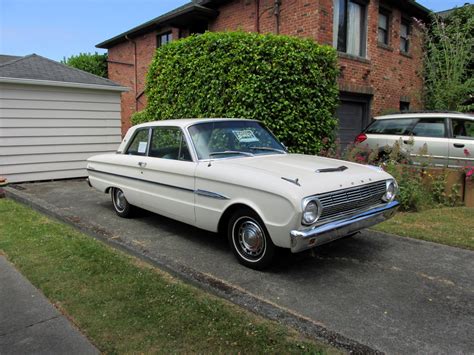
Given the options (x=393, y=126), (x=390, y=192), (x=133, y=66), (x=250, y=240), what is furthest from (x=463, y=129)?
(x=133, y=66)

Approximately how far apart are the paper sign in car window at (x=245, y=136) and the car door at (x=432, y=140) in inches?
180

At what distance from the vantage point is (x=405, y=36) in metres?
14.4

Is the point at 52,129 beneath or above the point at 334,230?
above

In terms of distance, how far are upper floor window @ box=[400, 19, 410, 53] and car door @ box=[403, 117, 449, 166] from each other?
6.09 metres

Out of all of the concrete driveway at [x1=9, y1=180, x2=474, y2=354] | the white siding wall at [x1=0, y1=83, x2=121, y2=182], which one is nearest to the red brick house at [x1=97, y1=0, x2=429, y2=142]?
the white siding wall at [x1=0, y1=83, x2=121, y2=182]

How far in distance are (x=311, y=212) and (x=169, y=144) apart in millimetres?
2382

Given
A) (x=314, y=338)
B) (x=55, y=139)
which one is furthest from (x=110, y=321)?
(x=55, y=139)

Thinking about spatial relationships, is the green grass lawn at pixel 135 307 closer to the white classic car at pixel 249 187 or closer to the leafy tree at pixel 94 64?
the white classic car at pixel 249 187

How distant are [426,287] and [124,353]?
2742 millimetres

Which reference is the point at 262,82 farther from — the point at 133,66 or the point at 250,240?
the point at 133,66

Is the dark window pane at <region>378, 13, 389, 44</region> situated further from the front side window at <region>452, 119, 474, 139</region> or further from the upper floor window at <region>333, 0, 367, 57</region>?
the front side window at <region>452, 119, 474, 139</region>

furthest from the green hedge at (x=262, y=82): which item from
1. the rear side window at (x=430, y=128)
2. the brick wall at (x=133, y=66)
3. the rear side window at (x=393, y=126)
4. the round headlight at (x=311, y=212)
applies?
the brick wall at (x=133, y=66)

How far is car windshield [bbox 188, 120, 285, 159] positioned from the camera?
15.7ft

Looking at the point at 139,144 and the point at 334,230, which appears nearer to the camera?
the point at 334,230
